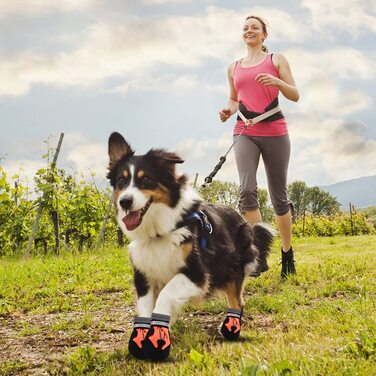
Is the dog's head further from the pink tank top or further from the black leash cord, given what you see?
the pink tank top

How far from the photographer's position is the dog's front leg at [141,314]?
335cm

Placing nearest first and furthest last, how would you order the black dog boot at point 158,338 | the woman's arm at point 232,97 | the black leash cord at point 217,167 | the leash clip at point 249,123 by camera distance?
the black dog boot at point 158,338, the black leash cord at point 217,167, the leash clip at point 249,123, the woman's arm at point 232,97

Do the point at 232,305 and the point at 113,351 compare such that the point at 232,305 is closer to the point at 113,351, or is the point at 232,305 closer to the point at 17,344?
the point at 113,351

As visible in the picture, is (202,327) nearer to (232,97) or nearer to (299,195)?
(232,97)

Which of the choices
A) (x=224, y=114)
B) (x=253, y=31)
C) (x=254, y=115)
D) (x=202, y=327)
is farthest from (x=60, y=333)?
(x=253, y=31)

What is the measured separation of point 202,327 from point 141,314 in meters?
0.95

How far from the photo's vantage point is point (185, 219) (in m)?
3.66

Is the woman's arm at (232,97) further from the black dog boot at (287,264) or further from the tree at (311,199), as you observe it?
the tree at (311,199)

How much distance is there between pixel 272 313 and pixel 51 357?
2.02 metres

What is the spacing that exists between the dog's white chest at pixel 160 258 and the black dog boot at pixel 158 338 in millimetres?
394

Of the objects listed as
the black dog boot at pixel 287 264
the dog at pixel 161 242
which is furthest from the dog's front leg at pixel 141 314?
the black dog boot at pixel 287 264

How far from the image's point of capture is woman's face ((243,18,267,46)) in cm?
588

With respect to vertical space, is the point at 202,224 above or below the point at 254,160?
below

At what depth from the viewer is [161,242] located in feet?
11.8
